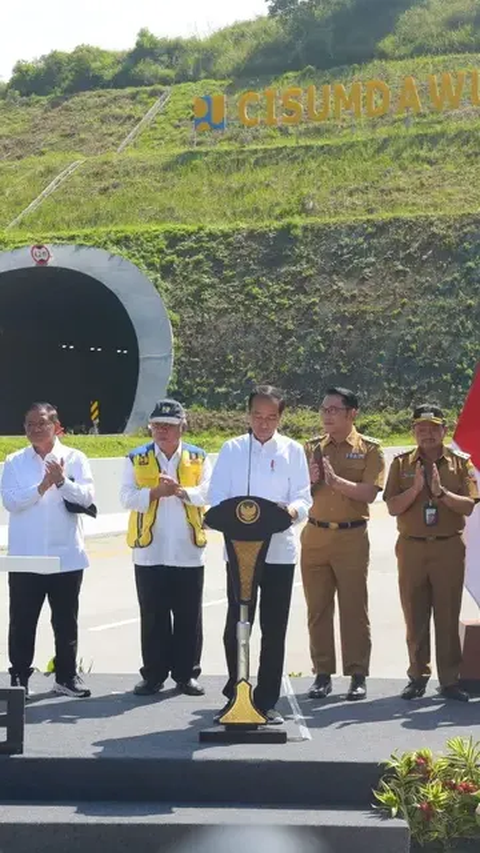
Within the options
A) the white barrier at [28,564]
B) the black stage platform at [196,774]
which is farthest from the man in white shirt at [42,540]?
the black stage platform at [196,774]

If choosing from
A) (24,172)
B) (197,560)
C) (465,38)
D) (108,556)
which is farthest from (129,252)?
(465,38)

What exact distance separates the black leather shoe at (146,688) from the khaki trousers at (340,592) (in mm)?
924

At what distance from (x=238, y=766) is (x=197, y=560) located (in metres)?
1.64

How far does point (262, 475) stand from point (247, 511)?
0.40 metres

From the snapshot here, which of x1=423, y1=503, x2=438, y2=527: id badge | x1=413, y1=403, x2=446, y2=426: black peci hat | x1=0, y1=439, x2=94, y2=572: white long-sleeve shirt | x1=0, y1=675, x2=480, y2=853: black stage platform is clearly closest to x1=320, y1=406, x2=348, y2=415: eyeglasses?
x1=413, y1=403, x2=446, y2=426: black peci hat

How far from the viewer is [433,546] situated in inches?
271

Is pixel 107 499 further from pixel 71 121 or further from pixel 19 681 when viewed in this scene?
pixel 71 121

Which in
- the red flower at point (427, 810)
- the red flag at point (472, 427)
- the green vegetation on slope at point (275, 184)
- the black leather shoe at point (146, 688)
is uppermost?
the green vegetation on slope at point (275, 184)

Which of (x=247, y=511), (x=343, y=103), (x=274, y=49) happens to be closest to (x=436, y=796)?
(x=247, y=511)

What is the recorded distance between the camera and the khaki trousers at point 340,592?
22.6ft

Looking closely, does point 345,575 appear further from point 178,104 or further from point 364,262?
point 178,104

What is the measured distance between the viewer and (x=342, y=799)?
17.7 feet

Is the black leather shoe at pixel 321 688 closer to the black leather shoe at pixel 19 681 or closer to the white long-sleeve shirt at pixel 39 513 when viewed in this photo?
the white long-sleeve shirt at pixel 39 513

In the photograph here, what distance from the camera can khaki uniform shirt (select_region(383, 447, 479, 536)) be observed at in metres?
6.89
